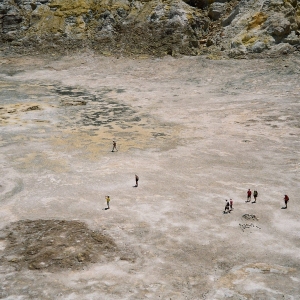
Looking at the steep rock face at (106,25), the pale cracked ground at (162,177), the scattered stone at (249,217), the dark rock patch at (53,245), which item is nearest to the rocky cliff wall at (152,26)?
the steep rock face at (106,25)

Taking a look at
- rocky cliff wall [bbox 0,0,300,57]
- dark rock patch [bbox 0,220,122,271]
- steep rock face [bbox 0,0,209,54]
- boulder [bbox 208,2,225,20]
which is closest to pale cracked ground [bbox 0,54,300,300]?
dark rock patch [bbox 0,220,122,271]

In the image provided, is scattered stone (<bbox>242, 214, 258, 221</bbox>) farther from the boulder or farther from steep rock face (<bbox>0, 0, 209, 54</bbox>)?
the boulder

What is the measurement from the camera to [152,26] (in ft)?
202

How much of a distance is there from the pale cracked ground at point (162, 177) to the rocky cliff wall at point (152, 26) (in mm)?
7344

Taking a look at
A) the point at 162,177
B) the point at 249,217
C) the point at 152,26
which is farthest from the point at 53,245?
the point at 152,26

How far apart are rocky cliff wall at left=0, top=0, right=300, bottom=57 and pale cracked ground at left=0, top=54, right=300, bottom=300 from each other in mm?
7344

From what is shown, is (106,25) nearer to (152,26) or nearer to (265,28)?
(152,26)

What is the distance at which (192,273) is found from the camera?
14508 millimetres

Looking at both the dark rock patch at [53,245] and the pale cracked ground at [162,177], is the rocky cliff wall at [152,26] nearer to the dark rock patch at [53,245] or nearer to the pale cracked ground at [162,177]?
the pale cracked ground at [162,177]

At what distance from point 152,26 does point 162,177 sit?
142 ft

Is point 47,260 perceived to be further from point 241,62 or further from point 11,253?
point 241,62

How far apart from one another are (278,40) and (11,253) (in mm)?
48708

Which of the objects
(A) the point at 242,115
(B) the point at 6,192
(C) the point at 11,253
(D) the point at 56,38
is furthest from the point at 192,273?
(D) the point at 56,38

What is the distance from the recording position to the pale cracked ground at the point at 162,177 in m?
14.2
